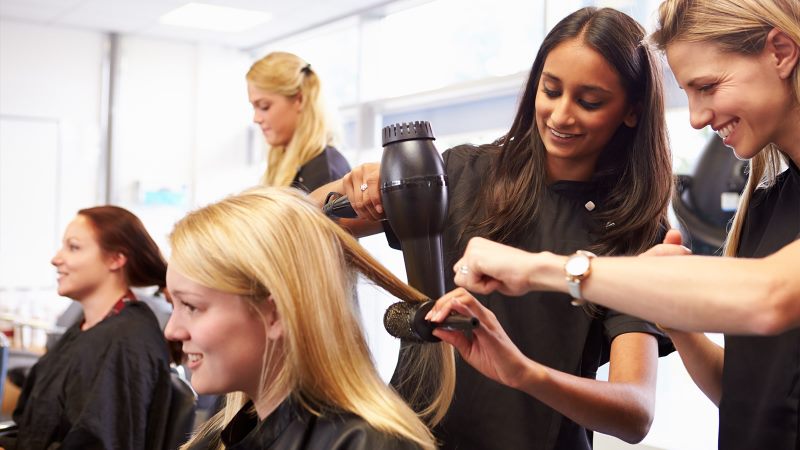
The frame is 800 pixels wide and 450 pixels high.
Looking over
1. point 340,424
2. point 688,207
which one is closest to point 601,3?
point 688,207

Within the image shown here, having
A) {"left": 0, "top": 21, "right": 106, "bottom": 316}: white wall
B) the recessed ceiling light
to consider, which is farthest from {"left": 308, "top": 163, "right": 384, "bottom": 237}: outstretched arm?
{"left": 0, "top": 21, "right": 106, "bottom": 316}: white wall

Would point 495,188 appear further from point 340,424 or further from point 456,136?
point 456,136

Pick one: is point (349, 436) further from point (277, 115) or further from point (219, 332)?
point (277, 115)

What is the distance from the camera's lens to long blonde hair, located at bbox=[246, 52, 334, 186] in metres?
3.38

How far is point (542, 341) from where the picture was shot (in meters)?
1.53

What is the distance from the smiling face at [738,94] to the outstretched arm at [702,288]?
0.89 feet

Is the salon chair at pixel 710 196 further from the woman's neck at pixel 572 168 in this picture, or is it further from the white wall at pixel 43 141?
the white wall at pixel 43 141

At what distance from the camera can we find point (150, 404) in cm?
277

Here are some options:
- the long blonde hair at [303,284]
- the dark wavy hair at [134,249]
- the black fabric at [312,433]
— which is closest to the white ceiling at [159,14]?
the dark wavy hair at [134,249]

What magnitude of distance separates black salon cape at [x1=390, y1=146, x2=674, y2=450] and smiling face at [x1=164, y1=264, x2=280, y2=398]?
1.08 feet

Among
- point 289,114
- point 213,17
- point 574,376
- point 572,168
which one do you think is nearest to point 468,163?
point 572,168

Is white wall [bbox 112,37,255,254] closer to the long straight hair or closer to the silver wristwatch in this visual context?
the long straight hair

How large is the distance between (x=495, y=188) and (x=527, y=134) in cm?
11

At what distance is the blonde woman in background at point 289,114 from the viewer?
133 inches
